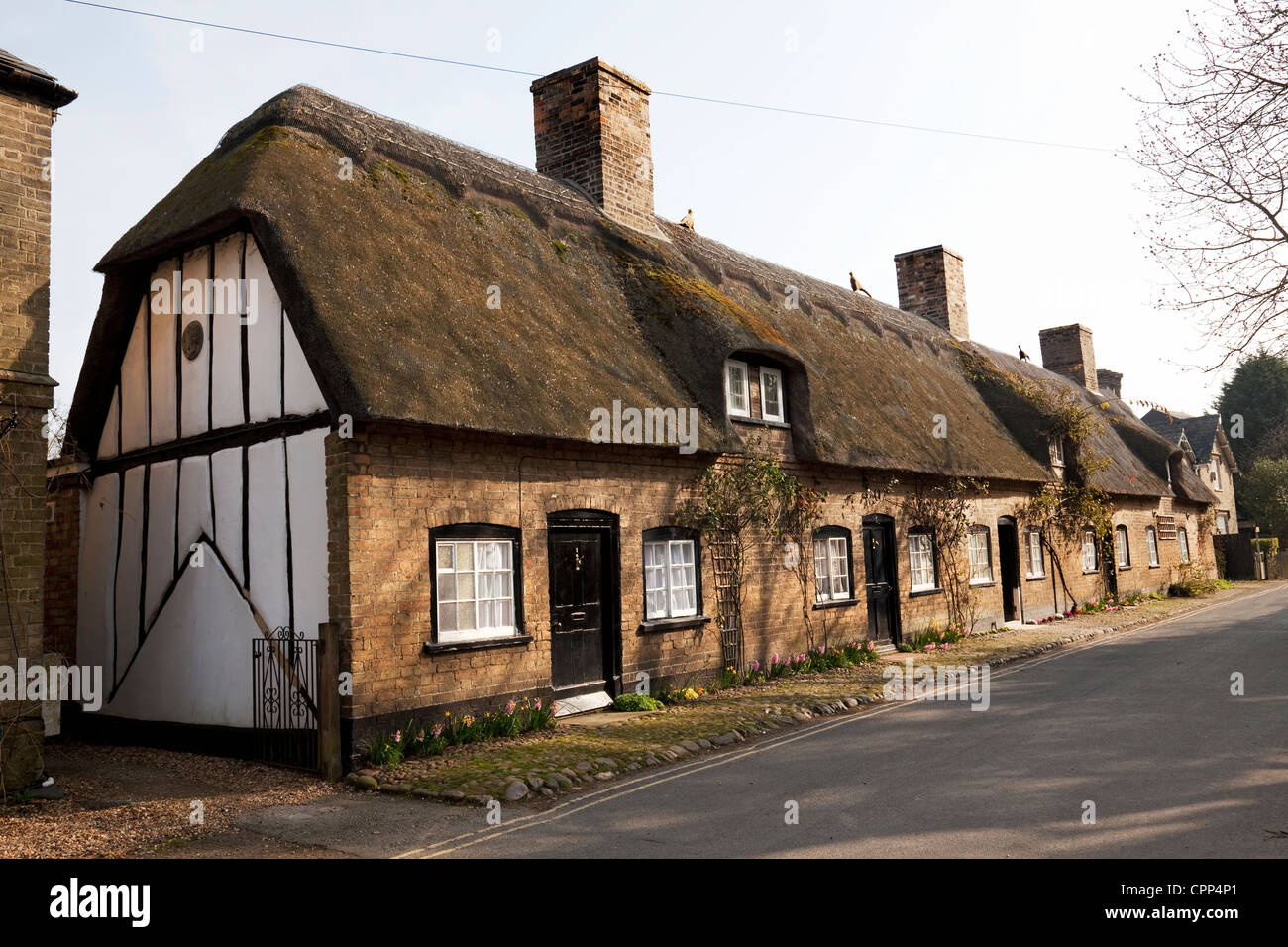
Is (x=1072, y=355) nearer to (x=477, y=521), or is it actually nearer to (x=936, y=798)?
(x=477, y=521)

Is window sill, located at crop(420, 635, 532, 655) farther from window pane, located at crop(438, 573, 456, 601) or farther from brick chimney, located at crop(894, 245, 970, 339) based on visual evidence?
brick chimney, located at crop(894, 245, 970, 339)

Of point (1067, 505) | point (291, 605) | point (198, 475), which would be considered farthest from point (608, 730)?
point (1067, 505)

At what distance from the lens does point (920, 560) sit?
17656 mm

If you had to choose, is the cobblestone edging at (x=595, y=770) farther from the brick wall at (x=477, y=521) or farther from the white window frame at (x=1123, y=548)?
the white window frame at (x=1123, y=548)

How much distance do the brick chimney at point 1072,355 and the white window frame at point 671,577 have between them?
24046 millimetres

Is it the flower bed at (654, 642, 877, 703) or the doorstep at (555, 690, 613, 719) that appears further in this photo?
the flower bed at (654, 642, 877, 703)

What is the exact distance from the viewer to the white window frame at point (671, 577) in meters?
11.9

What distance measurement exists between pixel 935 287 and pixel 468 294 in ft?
58.7

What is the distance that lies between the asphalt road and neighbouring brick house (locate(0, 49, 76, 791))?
281cm

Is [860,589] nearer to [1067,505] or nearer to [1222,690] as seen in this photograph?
[1222,690]

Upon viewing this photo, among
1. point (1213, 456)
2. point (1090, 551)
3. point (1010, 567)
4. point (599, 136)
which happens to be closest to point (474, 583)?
point (599, 136)

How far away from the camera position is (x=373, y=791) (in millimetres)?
7926

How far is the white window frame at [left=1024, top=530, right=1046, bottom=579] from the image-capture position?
70.1ft

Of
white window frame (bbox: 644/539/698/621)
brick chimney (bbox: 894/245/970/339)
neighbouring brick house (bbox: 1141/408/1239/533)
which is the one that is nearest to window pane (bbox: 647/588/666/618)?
white window frame (bbox: 644/539/698/621)
